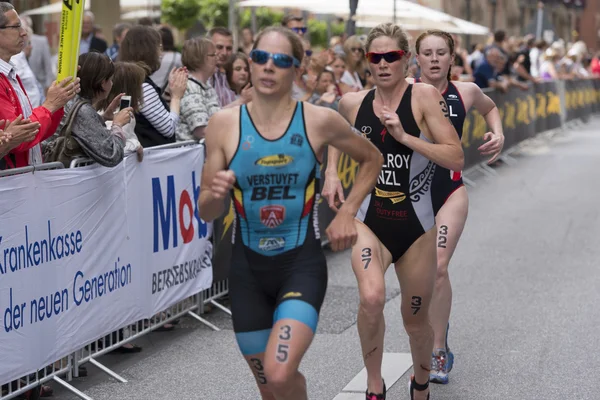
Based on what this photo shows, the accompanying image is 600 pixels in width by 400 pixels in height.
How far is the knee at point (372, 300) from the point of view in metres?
6.02

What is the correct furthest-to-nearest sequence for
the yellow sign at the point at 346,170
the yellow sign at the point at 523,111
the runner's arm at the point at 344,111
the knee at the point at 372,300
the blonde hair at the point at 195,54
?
the yellow sign at the point at 523,111 < the yellow sign at the point at 346,170 < the blonde hair at the point at 195,54 < the runner's arm at the point at 344,111 < the knee at the point at 372,300

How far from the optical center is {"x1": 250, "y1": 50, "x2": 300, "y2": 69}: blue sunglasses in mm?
4898

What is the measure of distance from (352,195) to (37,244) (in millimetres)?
2135

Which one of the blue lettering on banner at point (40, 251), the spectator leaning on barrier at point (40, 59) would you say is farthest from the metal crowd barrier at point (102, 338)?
the spectator leaning on barrier at point (40, 59)

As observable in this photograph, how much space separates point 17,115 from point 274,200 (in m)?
2.31

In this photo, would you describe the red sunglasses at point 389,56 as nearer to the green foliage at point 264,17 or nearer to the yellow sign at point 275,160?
the yellow sign at point 275,160

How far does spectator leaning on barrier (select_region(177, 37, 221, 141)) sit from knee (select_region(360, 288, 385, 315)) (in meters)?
3.40

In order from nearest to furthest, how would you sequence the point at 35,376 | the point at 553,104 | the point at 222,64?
the point at 35,376
the point at 222,64
the point at 553,104

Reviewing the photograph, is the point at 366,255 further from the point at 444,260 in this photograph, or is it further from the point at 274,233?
the point at 274,233

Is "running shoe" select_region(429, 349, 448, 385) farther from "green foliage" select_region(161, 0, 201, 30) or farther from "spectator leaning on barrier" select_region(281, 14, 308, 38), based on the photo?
"green foliage" select_region(161, 0, 201, 30)

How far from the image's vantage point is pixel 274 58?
4.90m

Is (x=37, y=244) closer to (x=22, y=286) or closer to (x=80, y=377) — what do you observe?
(x=22, y=286)

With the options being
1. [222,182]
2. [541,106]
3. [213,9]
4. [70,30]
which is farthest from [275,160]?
[213,9]

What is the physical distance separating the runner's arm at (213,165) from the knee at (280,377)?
668 millimetres
